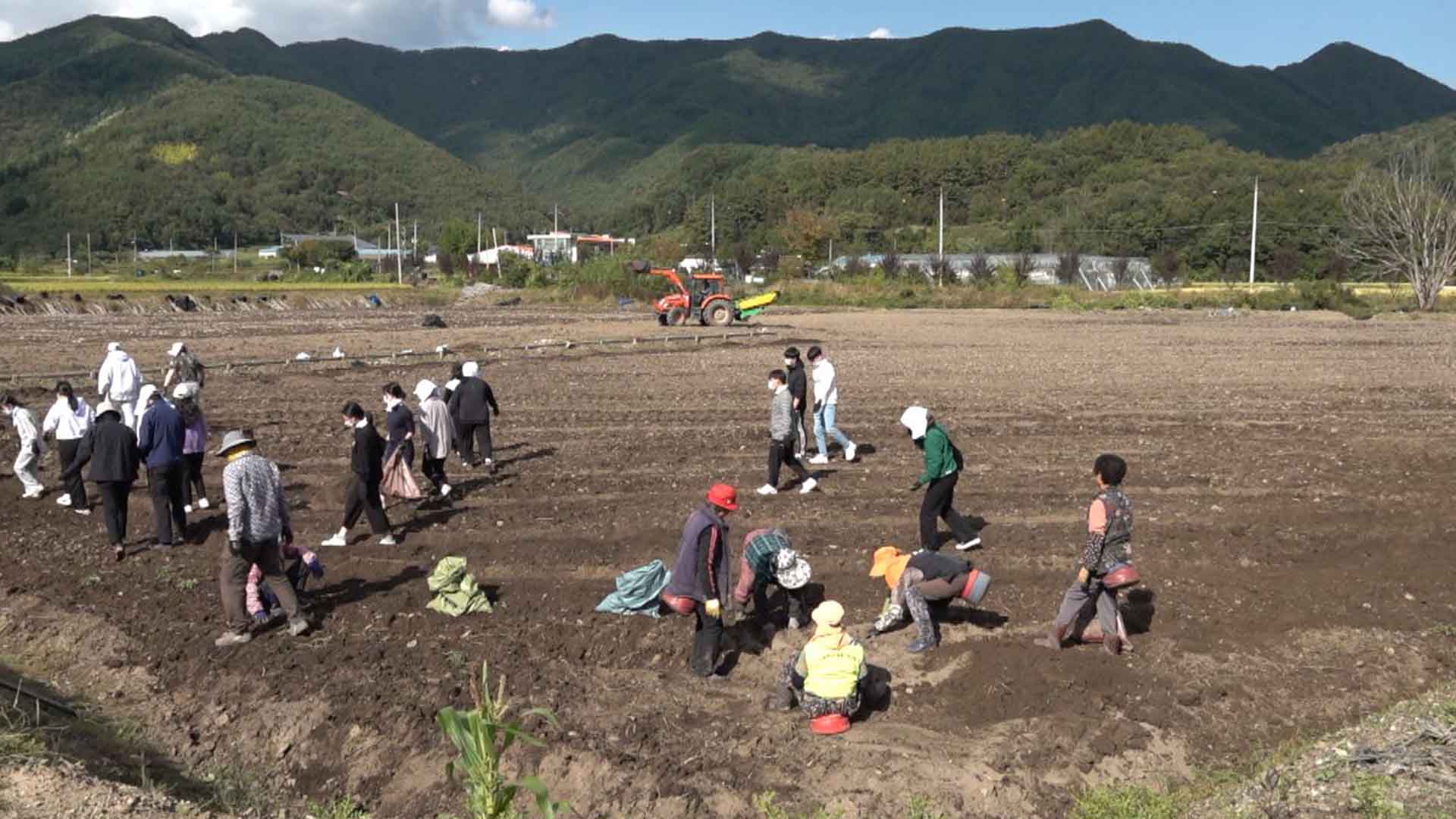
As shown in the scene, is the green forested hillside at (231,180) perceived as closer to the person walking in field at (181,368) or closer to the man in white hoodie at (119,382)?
the person walking in field at (181,368)

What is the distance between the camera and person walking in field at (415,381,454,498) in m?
11.8

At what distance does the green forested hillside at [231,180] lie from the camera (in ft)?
446

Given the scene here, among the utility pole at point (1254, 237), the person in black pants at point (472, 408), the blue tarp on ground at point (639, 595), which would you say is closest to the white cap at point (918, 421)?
the blue tarp on ground at point (639, 595)

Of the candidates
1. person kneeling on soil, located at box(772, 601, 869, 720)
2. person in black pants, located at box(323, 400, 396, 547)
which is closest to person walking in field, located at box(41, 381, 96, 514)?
person in black pants, located at box(323, 400, 396, 547)

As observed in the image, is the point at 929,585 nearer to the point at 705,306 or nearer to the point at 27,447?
the point at 27,447

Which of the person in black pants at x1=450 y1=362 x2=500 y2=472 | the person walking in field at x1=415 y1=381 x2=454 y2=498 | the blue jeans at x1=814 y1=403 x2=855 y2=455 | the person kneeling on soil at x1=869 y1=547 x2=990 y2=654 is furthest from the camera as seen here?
the blue jeans at x1=814 y1=403 x2=855 y2=455

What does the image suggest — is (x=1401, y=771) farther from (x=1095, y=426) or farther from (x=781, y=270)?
(x=781, y=270)

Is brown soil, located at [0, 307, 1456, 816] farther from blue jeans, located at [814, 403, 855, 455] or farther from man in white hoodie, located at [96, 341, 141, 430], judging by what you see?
man in white hoodie, located at [96, 341, 141, 430]

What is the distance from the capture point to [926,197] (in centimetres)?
13075

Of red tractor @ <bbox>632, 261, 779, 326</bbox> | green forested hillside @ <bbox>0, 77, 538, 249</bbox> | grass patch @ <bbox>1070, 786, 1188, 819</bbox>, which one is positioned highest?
green forested hillside @ <bbox>0, 77, 538, 249</bbox>

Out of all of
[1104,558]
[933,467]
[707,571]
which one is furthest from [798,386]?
[1104,558]

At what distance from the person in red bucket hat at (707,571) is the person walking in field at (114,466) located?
18.4 ft

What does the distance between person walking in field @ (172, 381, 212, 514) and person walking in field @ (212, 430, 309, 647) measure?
3352 millimetres

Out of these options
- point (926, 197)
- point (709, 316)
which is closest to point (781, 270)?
point (709, 316)
